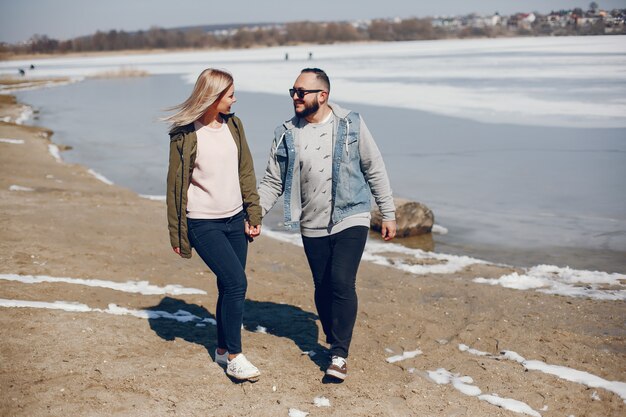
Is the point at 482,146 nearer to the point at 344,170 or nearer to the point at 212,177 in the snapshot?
the point at 344,170

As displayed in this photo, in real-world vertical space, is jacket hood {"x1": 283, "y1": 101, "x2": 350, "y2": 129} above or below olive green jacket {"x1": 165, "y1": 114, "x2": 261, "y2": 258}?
above

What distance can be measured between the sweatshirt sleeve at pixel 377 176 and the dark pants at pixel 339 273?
7.7 inches

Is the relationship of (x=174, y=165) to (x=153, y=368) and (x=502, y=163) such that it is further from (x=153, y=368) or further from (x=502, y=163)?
(x=502, y=163)

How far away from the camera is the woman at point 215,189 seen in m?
4.33

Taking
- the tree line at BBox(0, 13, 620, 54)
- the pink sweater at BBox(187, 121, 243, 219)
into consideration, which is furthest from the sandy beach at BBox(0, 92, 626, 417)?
the tree line at BBox(0, 13, 620, 54)

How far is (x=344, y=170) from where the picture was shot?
15.1 feet

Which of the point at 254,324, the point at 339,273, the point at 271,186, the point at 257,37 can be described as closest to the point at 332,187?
the point at 271,186

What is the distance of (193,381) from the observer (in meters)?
4.60

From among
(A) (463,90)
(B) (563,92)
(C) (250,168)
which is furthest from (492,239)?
(A) (463,90)

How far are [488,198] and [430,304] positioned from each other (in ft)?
18.3

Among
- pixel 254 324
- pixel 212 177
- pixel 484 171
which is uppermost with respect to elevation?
pixel 212 177

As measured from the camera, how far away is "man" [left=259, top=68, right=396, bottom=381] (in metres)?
4.54

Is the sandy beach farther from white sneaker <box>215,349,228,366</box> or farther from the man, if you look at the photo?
the man

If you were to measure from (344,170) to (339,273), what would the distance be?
0.65 m
